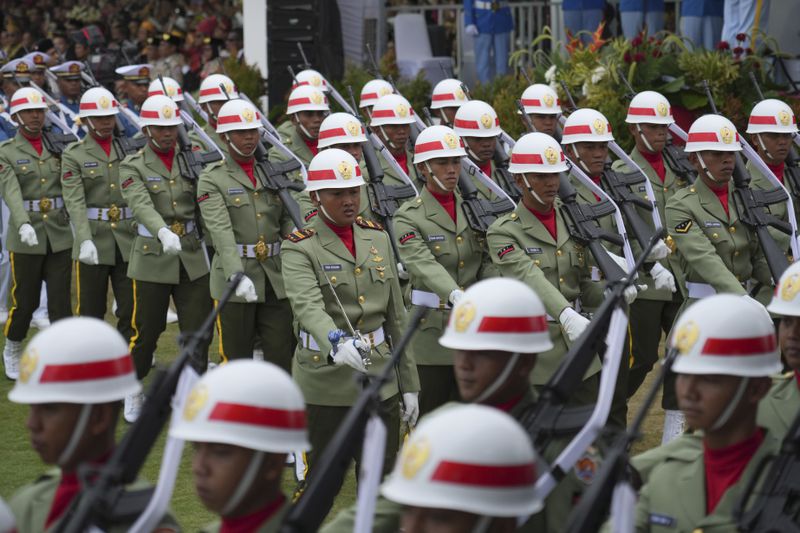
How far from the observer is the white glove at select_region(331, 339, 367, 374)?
6.89m

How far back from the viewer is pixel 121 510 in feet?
13.3

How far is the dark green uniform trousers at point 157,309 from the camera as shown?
10172mm

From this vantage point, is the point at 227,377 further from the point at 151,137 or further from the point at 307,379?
the point at 151,137

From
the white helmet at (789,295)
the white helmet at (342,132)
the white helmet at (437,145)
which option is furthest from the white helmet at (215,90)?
the white helmet at (789,295)

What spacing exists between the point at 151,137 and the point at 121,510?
6478 millimetres

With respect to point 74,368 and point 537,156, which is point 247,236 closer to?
point 537,156

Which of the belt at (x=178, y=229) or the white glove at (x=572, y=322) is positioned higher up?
the white glove at (x=572, y=322)

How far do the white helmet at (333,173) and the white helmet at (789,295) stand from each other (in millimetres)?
2723

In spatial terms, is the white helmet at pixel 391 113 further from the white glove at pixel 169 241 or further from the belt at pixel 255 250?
the white glove at pixel 169 241

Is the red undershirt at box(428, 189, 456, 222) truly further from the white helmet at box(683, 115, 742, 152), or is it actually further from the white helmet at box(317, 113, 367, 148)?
the white helmet at box(683, 115, 742, 152)

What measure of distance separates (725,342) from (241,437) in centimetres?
140

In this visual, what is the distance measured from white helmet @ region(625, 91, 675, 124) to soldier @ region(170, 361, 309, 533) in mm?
6655

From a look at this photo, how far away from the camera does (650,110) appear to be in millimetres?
10164

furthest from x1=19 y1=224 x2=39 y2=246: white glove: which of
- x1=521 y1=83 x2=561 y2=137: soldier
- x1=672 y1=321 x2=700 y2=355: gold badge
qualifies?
x1=672 y1=321 x2=700 y2=355: gold badge
